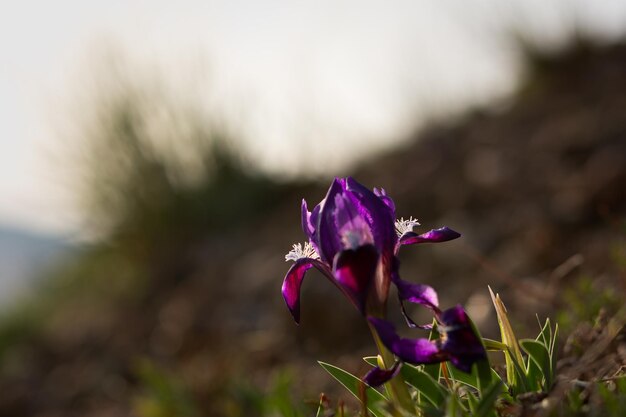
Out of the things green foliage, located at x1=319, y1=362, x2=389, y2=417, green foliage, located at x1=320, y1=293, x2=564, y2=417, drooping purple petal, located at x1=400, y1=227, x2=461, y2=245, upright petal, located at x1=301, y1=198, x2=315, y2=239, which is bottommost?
green foliage, located at x1=320, y1=293, x2=564, y2=417

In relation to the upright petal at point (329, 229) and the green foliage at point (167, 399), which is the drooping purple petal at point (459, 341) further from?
the green foliage at point (167, 399)

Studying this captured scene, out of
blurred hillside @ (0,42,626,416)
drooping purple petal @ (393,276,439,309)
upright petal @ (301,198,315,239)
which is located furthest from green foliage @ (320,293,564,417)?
blurred hillside @ (0,42,626,416)

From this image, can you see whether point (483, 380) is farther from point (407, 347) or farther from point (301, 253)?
point (301, 253)

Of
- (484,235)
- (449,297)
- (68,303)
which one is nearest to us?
(449,297)

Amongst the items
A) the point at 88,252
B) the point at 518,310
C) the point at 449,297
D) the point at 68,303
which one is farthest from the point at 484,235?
the point at 68,303

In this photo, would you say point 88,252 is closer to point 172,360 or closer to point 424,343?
point 172,360

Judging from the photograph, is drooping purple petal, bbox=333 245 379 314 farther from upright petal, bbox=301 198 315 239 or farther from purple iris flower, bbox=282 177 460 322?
upright petal, bbox=301 198 315 239

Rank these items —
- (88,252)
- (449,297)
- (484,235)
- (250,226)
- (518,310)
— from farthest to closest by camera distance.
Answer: (88,252) < (250,226) < (484,235) < (449,297) < (518,310)
